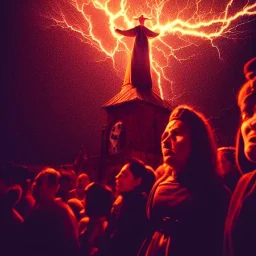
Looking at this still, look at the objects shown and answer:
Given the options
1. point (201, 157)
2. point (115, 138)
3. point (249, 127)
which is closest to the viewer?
point (249, 127)

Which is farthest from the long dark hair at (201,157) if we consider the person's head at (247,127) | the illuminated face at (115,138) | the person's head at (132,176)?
the illuminated face at (115,138)


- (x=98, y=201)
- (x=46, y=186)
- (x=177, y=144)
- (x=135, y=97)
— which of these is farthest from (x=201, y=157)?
(x=135, y=97)

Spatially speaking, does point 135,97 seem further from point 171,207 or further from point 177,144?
point 171,207

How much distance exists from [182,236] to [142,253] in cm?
59

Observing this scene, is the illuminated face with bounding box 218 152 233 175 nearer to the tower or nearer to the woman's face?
the woman's face

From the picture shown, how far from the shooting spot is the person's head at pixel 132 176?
12.0ft

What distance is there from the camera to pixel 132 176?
3.69 metres

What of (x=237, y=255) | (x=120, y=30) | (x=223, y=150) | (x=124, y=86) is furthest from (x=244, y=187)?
(x=124, y=86)

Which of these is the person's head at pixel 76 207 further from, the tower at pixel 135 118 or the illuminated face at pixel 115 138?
the illuminated face at pixel 115 138

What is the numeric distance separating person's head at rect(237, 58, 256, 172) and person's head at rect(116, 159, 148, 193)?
4.01ft

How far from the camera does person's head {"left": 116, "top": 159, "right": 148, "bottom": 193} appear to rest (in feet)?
12.0

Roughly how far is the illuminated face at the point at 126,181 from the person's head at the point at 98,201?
18 centimetres

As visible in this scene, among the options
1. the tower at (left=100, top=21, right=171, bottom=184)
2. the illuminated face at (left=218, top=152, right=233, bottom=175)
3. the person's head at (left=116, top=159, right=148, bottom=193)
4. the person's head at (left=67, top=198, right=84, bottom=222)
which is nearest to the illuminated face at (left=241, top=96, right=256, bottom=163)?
the illuminated face at (left=218, top=152, right=233, bottom=175)

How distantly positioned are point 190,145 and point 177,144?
0.45ft
